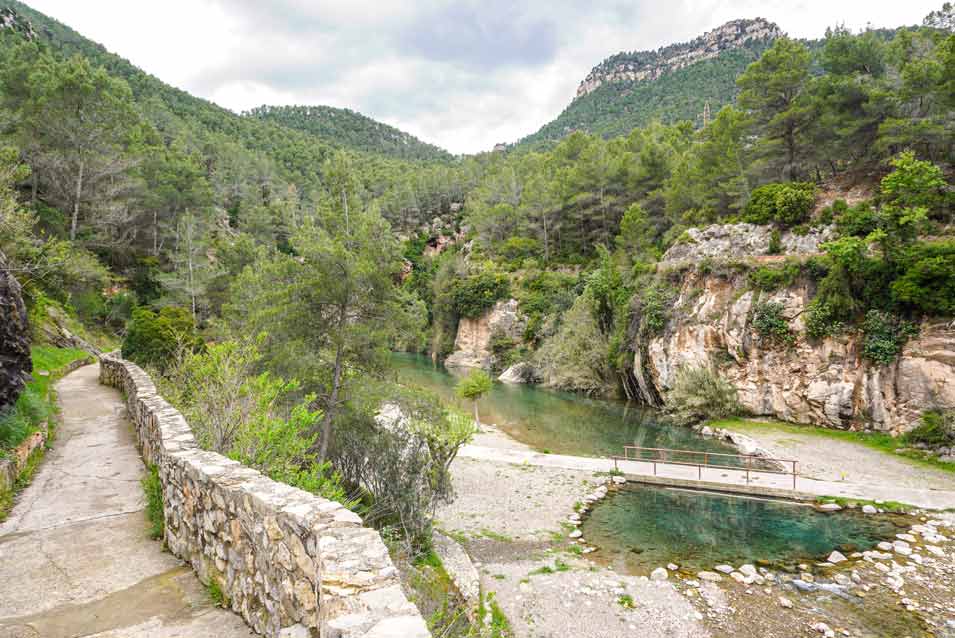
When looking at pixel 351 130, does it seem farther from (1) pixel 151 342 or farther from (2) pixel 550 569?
(2) pixel 550 569

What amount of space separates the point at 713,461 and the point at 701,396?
6373 mm

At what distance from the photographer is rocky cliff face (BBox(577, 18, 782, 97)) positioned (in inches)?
5851

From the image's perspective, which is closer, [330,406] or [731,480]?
[330,406]

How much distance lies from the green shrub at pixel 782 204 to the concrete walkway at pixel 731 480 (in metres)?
18.1

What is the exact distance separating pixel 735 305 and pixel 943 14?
30.1 metres

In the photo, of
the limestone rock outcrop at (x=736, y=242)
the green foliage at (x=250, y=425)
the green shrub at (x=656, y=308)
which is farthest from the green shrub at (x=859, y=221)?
the green foliage at (x=250, y=425)

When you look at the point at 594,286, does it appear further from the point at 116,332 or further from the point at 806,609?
the point at 116,332

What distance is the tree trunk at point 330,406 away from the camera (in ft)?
38.9

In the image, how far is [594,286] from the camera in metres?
37.7

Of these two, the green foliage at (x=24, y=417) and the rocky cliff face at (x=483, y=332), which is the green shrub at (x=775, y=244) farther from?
the green foliage at (x=24, y=417)

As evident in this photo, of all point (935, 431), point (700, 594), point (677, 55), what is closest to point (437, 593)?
point (700, 594)

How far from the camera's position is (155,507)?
19.3 feet

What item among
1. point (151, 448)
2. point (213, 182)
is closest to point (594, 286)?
point (151, 448)

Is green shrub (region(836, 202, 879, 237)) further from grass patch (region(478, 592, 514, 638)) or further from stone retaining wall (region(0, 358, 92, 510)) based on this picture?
stone retaining wall (region(0, 358, 92, 510))
